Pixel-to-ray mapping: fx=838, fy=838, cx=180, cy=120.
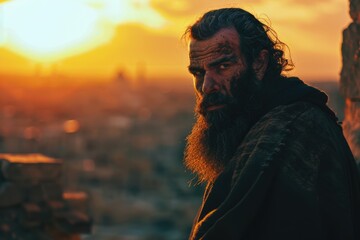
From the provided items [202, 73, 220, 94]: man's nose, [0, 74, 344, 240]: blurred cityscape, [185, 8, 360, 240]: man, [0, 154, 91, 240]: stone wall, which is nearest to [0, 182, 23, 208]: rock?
[0, 154, 91, 240]: stone wall

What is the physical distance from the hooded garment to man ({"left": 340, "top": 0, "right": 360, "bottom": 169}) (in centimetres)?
156

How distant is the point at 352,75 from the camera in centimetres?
428

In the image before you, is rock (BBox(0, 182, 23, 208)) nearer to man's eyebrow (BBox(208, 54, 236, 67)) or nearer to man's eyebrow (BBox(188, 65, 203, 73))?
man's eyebrow (BBox(188, 65, 203, 73))

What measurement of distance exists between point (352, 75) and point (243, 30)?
1.60m

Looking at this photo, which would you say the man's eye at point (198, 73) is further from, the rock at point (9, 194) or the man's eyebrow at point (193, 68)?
the rock at point (9, 194)

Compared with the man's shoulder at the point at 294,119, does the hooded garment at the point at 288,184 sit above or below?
below

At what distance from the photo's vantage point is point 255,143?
2.57m

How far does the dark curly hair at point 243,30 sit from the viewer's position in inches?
111

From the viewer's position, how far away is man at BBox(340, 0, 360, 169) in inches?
165

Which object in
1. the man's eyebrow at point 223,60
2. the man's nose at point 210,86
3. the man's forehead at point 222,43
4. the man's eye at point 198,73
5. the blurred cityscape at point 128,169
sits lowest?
the blurred cityscape at point 128,169

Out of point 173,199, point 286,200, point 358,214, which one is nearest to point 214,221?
point 286,200

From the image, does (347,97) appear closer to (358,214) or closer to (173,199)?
(358,214)

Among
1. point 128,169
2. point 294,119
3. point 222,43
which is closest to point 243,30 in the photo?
point 222,43

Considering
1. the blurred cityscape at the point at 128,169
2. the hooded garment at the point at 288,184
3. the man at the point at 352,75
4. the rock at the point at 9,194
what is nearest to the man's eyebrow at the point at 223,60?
the hooded garment at the point at 288,184
